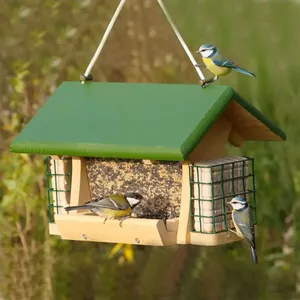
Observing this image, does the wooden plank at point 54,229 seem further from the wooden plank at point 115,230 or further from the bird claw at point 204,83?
A: the bird claw at point 204,83

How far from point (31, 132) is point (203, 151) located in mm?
750

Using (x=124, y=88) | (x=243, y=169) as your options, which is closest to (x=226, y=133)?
(x=243, y=169)

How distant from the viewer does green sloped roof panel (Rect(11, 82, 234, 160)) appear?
4.27m

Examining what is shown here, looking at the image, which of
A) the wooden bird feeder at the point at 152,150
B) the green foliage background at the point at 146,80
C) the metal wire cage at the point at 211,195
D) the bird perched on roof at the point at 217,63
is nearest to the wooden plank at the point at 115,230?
the wooden bird feeder at the point at 152,150

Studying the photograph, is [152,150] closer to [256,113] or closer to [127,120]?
[127,120]

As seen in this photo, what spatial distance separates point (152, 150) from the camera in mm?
4246

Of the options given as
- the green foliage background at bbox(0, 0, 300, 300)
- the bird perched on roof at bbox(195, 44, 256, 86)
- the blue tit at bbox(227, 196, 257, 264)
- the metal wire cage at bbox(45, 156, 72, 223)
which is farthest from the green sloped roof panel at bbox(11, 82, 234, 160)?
the green foliage background at bbox(0, 0, 300, 300)

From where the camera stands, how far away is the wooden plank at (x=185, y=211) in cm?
443

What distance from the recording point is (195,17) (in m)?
7.14

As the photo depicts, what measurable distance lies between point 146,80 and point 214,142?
2.98 metres

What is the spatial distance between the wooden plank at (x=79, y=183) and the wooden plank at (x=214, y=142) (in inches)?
22.2

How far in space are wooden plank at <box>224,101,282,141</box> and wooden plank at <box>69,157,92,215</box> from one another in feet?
2.22

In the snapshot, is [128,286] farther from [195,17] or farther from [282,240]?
[195,17]

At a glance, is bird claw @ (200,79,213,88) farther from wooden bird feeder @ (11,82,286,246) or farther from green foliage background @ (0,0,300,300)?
green foliage background @ (0,0,300,300)
